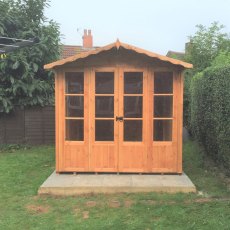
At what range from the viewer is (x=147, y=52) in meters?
6.86

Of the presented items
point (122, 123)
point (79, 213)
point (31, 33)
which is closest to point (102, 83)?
point (122, 123)

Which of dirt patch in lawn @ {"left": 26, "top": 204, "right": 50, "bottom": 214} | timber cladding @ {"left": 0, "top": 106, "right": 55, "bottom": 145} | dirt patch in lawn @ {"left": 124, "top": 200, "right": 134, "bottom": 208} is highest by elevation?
timber cladding @ {"left": 0, "top": 106, "right": 55, "bottom": 145}

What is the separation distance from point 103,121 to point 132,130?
595 millimetres

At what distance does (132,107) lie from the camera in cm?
732

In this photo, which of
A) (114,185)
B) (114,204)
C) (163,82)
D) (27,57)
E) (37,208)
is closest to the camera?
(37,208)

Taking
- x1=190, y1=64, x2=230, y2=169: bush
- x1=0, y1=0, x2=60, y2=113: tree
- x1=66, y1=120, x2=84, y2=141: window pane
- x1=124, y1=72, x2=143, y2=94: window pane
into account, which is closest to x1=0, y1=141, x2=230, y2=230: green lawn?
x1=190, y1=64, x2=230, y2=169: bush

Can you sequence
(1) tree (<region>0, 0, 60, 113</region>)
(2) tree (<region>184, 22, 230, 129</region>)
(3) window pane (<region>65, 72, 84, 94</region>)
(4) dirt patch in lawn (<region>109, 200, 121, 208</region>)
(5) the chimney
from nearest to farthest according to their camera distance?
(4) dirt patch in lawn (<region>109, 200, 121, 208</region>)
(3) window pane (<region>65, 72, 84, 94</region>)
(1) tree (<region>0, 0, 60, 113</region>)
(2) tree (<region>184, 22, 230, 129</region>)
(5) the chimney

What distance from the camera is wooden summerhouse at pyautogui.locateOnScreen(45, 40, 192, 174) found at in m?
7.23

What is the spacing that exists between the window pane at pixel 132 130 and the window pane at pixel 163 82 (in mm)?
755

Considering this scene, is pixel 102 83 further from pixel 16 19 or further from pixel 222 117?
pixel 16 19

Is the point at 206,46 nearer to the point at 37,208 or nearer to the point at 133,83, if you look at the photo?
the point at 133,83

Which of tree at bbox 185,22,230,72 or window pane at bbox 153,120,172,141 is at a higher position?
tree at bbox 185,22,230,72

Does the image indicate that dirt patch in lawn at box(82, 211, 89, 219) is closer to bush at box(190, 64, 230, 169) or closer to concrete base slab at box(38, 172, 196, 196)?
concrete base slab at box(38, 172, 196, 196)

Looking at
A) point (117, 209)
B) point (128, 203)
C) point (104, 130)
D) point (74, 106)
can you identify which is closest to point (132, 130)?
point (104, 130)
